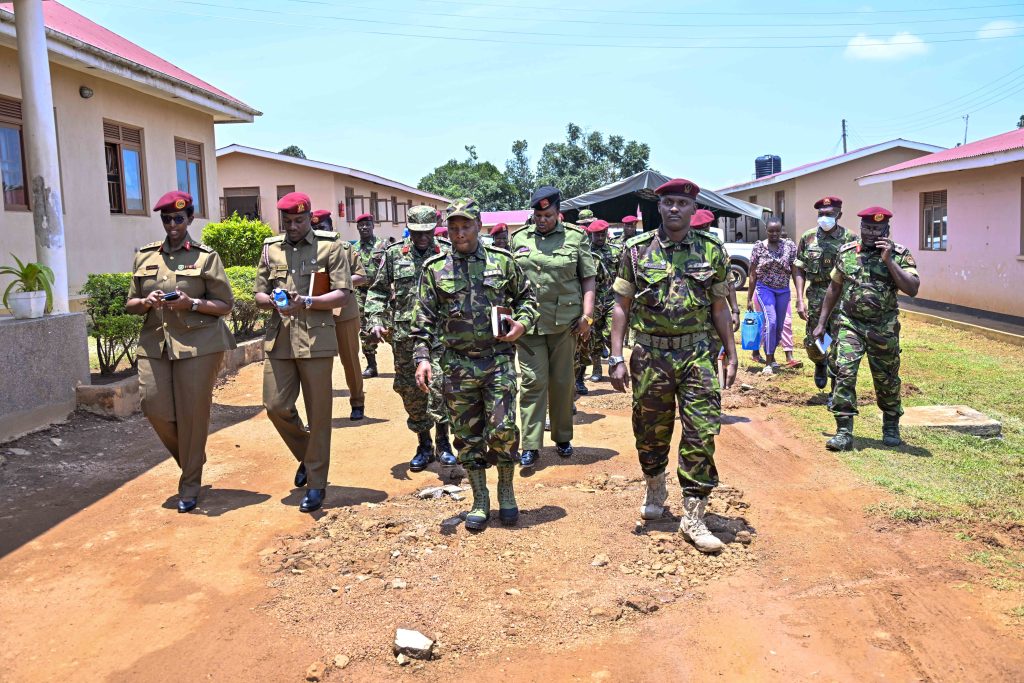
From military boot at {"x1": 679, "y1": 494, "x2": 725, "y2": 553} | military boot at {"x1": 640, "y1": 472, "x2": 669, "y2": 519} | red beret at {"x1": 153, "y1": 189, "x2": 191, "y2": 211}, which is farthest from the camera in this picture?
red beret at {"x1": 153, "y1": 189, "x2": 191, "y2": 211}

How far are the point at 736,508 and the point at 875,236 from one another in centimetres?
276

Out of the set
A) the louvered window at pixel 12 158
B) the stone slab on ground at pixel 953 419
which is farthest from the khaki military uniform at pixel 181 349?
the louvered window at pixel 12 158

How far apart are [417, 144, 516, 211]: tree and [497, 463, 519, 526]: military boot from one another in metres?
49.2

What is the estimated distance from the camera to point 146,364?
5562 mm

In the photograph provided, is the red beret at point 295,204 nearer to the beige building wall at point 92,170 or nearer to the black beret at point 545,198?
the black beret at point 545,198

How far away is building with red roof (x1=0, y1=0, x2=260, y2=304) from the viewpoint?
10.7m

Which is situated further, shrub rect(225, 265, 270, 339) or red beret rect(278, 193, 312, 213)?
shrub rect(225, 265, 270, 339)

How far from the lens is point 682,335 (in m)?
4.67

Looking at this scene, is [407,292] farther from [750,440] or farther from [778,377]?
[778,377]

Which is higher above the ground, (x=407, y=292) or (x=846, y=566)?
(x=407, y=292)

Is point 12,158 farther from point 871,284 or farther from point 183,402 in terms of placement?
point 871,284

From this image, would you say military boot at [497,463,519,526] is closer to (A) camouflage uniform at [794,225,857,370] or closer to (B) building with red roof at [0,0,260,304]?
(A) camouflage uniform at [794,225,857,370]

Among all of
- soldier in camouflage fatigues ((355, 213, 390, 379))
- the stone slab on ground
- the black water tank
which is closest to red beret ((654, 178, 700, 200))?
the stone slab on ground

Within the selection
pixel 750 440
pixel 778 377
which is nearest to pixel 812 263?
pixel 778 377
